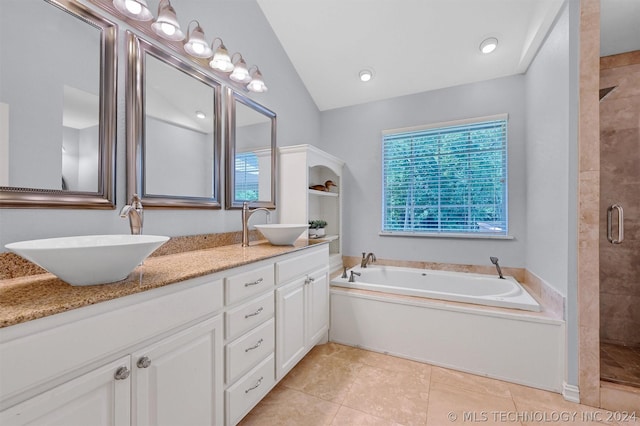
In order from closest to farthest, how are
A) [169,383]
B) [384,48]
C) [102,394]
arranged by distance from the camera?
[102,394] < [169,383] < [384,48]

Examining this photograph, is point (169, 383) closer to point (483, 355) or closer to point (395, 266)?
point (483, 355)

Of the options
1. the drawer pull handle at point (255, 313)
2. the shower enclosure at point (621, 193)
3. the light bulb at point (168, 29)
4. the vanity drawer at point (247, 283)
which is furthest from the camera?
the shower enclosure at point (621, 193)

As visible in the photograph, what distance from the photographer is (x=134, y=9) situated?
136 centimetres

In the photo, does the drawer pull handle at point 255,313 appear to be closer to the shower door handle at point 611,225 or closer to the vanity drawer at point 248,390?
the vanity drawer at point 248,390

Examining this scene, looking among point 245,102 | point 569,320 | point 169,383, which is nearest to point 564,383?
point 569,320

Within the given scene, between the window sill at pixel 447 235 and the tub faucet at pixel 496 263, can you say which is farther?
the window sill at pixel 447 235

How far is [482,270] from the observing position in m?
2.69

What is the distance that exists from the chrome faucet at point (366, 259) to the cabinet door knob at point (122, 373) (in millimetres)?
2378

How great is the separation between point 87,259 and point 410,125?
2957 millimetres

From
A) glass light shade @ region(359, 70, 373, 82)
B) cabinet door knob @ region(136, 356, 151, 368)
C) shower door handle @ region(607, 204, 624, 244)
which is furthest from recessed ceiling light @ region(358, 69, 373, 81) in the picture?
cabinet door knob @ region(136, 356, 151, 368)

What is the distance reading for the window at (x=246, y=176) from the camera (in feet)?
7.11

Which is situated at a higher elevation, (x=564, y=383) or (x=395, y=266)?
(x=395, y=266)

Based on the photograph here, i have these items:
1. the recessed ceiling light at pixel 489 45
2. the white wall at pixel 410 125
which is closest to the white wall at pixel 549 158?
the white wall at pixel 410 125

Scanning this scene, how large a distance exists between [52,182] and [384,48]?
2638 millimetres
